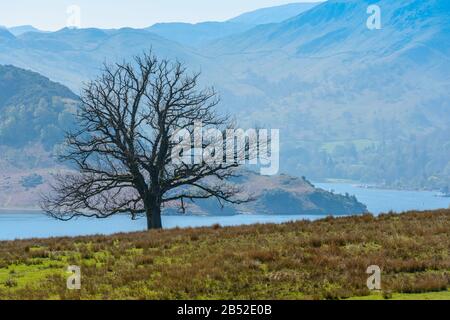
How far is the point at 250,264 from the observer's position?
2008 cm

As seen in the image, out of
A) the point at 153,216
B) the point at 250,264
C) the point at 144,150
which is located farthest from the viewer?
the point at 144,150

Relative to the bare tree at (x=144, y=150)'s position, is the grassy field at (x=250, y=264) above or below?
below

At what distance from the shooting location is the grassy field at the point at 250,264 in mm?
17031

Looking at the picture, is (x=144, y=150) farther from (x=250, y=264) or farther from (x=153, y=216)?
(x=250, y=264)

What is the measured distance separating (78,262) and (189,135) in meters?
22.6

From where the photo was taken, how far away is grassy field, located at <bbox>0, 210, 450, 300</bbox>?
17031 mm

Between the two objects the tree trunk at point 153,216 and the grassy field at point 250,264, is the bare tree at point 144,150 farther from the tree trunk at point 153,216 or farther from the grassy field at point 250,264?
the grassy field at point 250,264

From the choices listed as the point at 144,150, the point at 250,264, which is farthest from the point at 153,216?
the point at 250,264

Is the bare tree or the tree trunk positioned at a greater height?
the bare tree

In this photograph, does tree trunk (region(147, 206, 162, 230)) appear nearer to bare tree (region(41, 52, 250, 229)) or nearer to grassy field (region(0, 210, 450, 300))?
bare tree (region(41, 52, 250, 229))

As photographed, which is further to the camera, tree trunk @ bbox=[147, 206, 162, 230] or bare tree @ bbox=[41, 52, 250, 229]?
tree trunk @ bbox=[147, 206, 162, 230]

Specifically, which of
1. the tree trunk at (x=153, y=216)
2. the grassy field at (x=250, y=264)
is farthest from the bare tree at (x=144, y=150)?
the grassy field at (x=250, y=264)

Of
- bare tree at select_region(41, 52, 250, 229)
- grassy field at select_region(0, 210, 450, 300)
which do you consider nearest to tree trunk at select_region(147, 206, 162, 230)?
bare tree at select_region(41, 52, 250, 229)

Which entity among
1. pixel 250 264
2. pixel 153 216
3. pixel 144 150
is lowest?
pixel 153 216
